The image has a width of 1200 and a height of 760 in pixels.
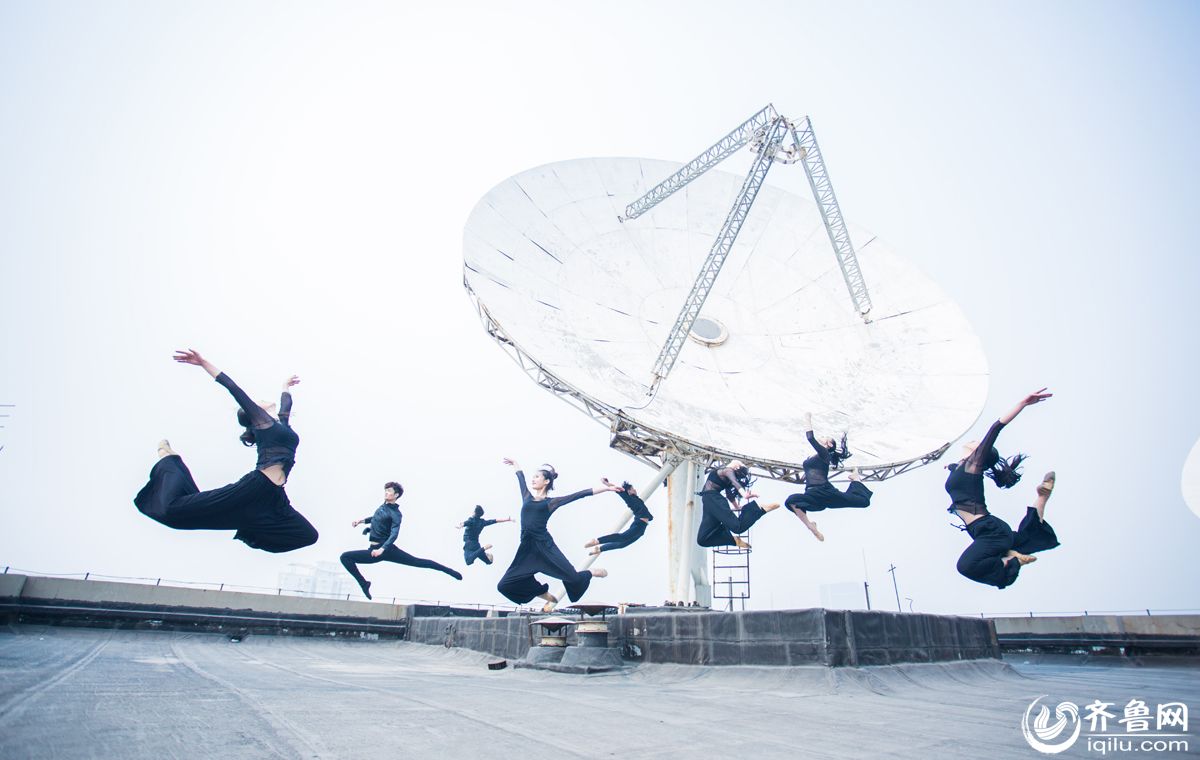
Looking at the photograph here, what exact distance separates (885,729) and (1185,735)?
8.43 feet

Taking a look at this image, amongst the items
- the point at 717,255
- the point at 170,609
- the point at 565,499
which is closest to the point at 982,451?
the point at 565,499

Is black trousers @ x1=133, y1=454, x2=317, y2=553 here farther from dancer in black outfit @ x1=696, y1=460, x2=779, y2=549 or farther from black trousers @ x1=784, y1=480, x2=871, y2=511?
black trousers @ x1=784, y1=480, x2=871, y2=511

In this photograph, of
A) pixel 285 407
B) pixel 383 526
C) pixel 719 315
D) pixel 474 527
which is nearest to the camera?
pixel 285 407

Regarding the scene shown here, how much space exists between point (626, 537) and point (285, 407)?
293 inches

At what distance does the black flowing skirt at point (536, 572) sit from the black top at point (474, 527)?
8.50 feet

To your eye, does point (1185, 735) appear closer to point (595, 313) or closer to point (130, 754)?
point (130, 754)

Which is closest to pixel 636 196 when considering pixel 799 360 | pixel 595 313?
pixel 595 313

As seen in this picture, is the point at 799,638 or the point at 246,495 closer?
the point at 246,495

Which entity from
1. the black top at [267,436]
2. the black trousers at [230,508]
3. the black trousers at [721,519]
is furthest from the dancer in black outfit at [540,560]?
the black top at [267,436]

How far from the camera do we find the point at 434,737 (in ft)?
14.9

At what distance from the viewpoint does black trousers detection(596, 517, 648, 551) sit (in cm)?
1277

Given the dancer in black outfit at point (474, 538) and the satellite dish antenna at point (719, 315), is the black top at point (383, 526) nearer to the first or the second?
the dancer in black outfit at point (474, 538)

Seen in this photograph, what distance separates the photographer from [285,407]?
30.7 feet

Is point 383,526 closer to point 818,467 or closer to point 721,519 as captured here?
point 721,519
